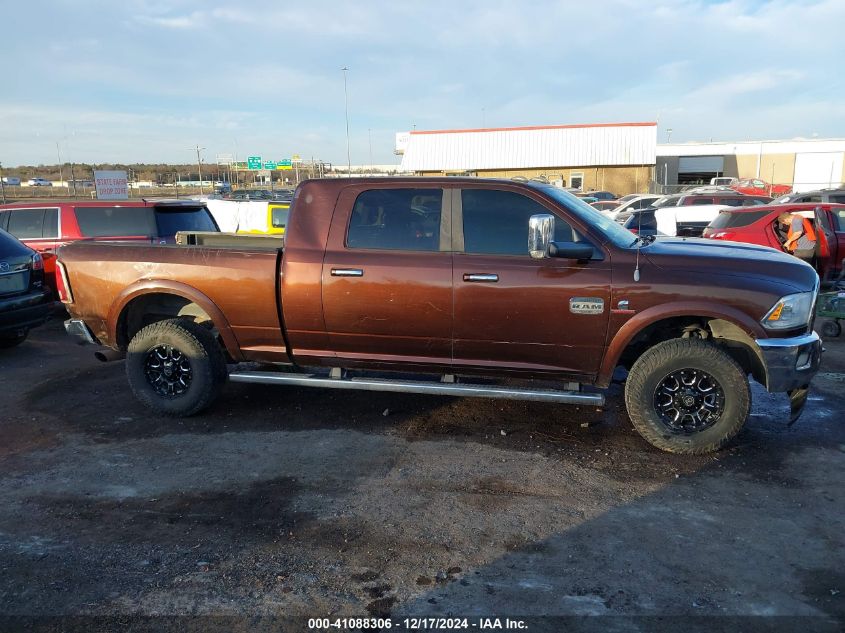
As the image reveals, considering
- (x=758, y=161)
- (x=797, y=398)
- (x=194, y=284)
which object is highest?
(x=758, y=161)

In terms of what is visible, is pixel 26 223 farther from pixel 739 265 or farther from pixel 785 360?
pixel 785 360

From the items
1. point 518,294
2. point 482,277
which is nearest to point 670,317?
point 518,294

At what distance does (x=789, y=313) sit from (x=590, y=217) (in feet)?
5.10

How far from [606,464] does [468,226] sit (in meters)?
2.03

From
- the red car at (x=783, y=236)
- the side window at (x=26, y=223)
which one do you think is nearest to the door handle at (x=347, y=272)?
the side window at (x=26, y=223)

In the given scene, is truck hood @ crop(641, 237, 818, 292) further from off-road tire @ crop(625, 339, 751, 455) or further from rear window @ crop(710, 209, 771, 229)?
rear window @ crop(710, 209, 771, 229)

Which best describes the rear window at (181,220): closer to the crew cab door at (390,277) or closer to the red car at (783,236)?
the crew cab door at (390,277)

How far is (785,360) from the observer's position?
173 inches

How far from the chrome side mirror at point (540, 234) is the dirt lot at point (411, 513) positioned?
1497 millimetres

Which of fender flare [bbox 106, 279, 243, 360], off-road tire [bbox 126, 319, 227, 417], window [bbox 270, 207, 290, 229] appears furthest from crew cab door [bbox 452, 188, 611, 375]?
window [bbox 270, 207, 290, 229]

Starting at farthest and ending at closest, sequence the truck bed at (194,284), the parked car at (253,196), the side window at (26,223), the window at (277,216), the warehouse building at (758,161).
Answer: the warehouse building at (758,161)
the parked car at (253,196)
the window at (277,216)
the side window at (26,223)
the truck bed at (194,284)

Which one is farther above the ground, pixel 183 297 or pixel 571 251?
pixel 571 251

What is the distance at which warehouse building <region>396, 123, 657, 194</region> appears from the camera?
40844 millimetres

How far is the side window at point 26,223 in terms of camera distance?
9719 millimetres
